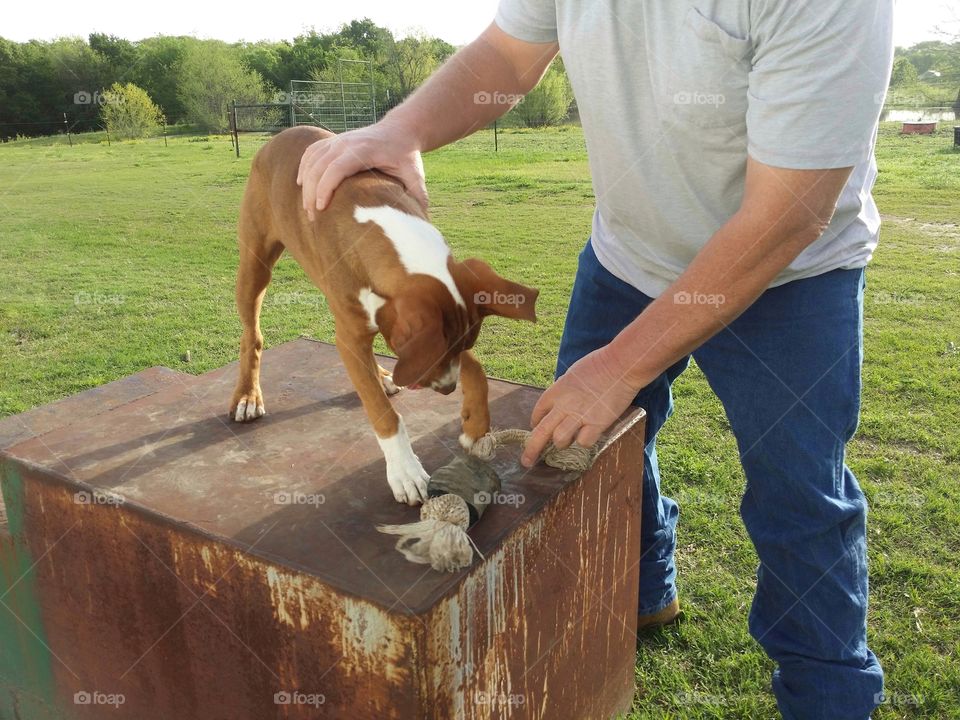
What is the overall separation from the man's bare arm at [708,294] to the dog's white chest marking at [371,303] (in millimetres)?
540

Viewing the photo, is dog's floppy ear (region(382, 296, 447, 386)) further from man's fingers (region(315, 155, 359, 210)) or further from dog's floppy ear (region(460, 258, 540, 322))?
man's fingers (region(315, 155, 359, 210))

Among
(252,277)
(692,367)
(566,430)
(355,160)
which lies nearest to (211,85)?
(692,367)

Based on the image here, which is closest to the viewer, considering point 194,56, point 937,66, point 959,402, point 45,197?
point 959,402

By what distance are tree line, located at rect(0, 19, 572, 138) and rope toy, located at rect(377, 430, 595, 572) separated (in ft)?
97.9

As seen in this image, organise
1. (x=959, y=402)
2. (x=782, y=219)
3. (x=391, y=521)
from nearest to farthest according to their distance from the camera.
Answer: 1. (x=782, y=219)
2. (x=391, y=521)
3. (x=959, y=402)

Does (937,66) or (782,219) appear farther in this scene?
(937,66)

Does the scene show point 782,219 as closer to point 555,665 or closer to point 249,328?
point 555,665

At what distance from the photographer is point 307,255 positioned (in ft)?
8.99

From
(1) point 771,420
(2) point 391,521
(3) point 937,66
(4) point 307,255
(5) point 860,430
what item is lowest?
(5) point 860,430

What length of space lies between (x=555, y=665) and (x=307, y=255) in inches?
63.3

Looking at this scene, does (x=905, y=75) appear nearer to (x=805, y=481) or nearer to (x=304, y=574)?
(x=805, y=481)

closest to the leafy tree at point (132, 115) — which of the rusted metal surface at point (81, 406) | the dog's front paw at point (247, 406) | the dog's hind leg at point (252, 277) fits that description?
the rusted metal surface at point (81, 406)

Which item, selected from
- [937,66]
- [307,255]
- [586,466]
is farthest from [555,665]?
[937,66]

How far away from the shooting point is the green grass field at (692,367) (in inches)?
125
